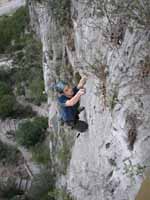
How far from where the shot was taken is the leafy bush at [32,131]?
15.7 m

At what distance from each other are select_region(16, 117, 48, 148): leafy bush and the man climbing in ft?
26.2

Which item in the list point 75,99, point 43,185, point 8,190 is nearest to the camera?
point 75,99

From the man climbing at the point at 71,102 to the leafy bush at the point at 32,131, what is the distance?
314 inches

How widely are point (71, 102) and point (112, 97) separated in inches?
21.7

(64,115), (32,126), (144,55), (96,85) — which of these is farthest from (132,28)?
(32,126)

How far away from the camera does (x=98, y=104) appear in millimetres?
7070

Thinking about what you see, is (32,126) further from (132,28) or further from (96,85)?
(132,28)

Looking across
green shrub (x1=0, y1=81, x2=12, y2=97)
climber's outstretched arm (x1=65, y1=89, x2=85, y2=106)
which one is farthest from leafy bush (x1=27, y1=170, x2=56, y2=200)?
green shrub (x1=0, y1=81, x2=12, y2=97)

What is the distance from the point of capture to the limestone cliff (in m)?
5.89

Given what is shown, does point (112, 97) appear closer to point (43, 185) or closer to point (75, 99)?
point (75, 99)

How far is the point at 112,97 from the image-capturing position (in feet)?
21.0

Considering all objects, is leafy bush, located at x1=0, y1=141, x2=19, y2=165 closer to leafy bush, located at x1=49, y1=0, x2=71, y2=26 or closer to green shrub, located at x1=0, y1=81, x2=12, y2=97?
green shrub, located at x1=0, y1=81, x2=12, y2=97

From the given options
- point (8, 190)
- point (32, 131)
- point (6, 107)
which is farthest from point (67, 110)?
point (6, 107)

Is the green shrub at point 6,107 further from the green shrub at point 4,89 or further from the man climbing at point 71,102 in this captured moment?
the man climbing at point 71,102
